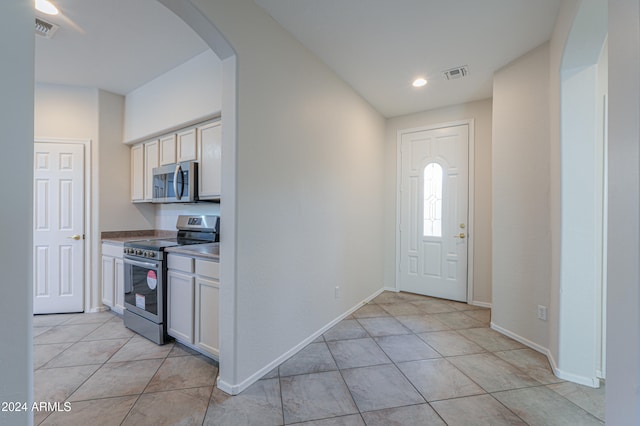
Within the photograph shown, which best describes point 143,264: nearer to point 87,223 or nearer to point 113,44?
point 87,223

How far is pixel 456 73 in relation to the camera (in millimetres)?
2906

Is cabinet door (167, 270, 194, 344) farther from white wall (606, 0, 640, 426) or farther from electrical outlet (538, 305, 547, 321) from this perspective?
electrical outlet (538, 305, 547, 321)

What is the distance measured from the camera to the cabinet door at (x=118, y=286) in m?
3.01

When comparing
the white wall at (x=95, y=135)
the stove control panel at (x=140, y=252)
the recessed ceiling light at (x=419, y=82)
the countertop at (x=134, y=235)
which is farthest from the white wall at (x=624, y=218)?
the white wall at (x=95, y=135)

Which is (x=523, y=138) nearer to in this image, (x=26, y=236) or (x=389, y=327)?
(x=389, y=327)

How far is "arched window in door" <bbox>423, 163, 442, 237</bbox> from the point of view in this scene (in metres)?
3.86

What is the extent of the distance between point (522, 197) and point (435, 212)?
140 cm

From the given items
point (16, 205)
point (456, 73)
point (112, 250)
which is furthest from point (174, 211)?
point (456, 73)

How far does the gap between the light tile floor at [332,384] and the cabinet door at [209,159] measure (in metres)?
1.47

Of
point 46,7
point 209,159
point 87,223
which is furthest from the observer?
point 87,223

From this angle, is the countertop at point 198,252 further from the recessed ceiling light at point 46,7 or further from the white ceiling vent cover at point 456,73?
the white ceiling vent cover at point 456,73

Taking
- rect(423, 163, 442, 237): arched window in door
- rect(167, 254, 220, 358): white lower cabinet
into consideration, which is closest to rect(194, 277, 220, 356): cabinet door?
rect(167, 254, 220, 358): white lower cabinet

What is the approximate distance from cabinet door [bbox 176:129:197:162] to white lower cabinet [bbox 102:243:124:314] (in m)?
1.20

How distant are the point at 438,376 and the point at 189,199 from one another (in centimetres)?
272
